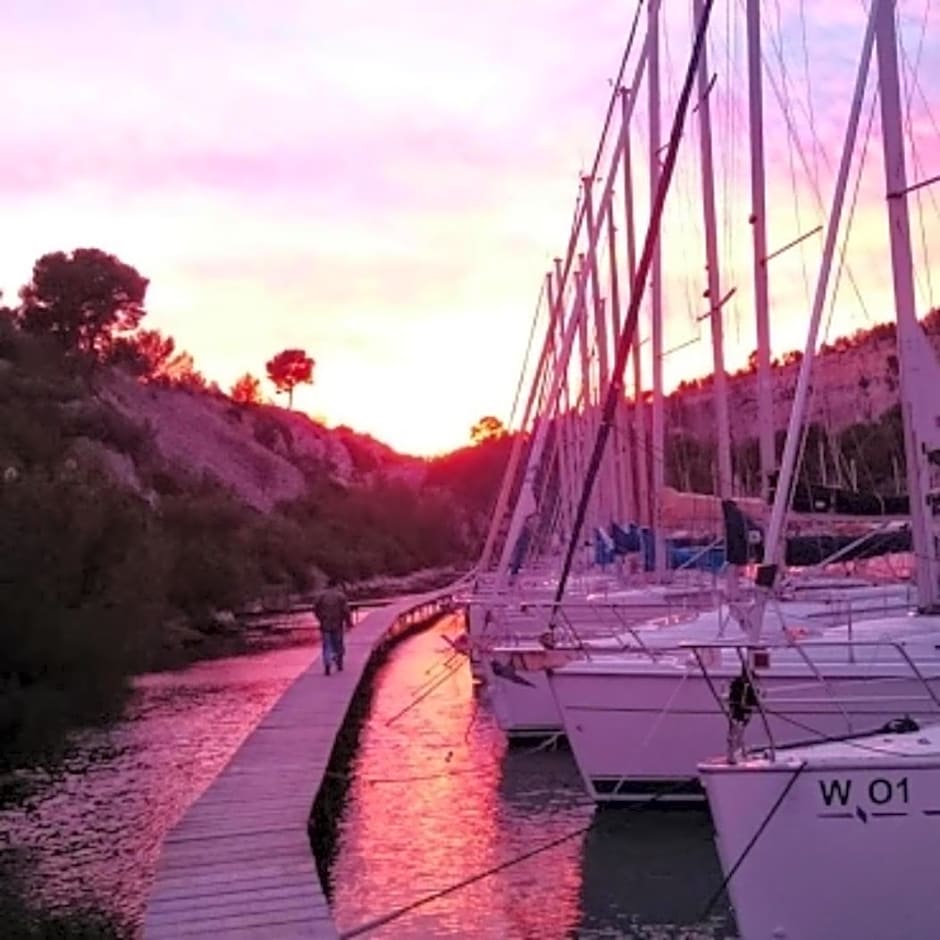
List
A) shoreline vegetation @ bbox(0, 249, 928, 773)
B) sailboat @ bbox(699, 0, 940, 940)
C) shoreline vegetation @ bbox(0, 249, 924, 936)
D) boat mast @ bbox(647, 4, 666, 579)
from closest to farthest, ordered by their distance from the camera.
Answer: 1. sailboat @ bbox(699, 0, 940, 940)
2. boat mast @ bbox(647, 4, 666, 579)
3. shoreline vegetation @ bbox(0, 249, 924, 936)
4. shoreline vegetation @ bbox(0, 249, 928, 773)

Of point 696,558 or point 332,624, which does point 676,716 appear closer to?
point 696,558

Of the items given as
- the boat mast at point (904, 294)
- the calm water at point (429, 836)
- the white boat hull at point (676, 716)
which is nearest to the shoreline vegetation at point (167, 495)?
the calm water at point (429, 836)

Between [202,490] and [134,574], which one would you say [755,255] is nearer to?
[134,574]

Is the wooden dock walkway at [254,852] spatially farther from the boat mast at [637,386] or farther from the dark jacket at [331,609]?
the boat mast at [637,386]

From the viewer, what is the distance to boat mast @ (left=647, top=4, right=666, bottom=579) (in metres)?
23.0

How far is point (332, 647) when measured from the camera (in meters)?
28.7

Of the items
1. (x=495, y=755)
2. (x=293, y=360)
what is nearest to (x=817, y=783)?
(x=495, y=755)

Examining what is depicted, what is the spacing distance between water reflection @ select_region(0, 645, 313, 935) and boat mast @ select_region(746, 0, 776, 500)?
23.9 ft

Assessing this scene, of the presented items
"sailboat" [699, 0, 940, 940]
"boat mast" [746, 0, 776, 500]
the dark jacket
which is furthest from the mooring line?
the dark jacket

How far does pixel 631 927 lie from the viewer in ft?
41.2

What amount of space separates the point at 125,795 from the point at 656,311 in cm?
994

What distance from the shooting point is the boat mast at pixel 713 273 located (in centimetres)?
1900

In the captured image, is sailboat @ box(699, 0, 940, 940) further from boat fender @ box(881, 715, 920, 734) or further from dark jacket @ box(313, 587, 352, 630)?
dark jacket @ box(313, 587, 352, 630)

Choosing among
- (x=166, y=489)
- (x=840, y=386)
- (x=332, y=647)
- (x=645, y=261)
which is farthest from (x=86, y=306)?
(x=645, y=261)
